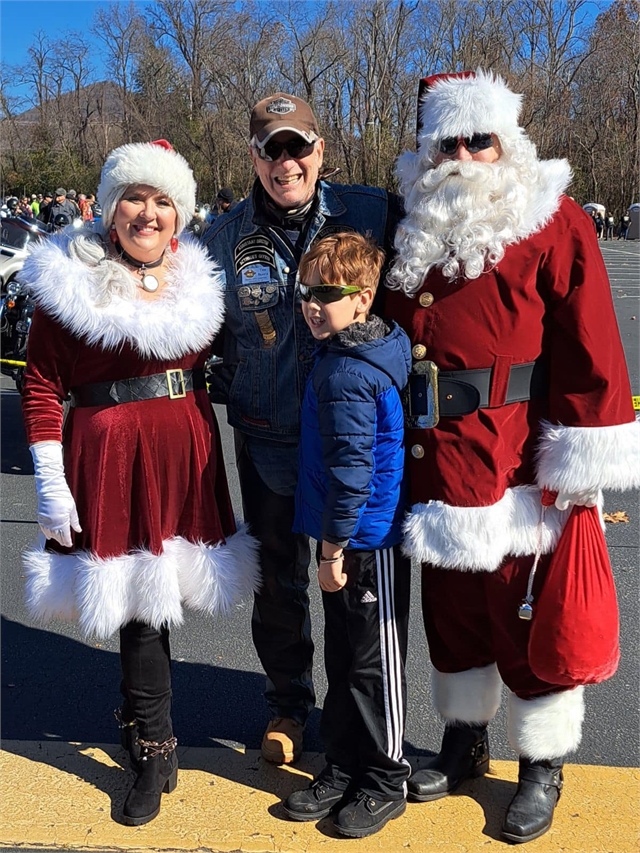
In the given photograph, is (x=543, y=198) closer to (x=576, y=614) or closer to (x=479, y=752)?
(x=576, y=614)

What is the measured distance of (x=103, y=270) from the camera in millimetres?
2674

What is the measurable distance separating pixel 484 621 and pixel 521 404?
726mm

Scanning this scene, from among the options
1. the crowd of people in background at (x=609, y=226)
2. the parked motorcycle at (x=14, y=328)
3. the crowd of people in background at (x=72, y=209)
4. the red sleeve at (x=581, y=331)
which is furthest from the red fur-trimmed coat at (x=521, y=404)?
the crowd of people in background at (x=609, y=226)

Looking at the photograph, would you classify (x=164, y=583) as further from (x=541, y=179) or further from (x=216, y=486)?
(x=541, y=179)

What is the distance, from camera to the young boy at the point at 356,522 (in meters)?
2.39

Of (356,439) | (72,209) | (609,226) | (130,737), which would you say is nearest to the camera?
(356,439)

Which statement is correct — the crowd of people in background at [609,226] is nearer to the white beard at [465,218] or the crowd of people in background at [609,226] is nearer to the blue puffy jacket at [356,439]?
the white beard at [465,218]

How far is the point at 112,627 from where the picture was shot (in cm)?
271

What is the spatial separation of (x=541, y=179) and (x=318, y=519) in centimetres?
123

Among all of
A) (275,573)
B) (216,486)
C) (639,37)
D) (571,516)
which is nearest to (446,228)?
(571,516)

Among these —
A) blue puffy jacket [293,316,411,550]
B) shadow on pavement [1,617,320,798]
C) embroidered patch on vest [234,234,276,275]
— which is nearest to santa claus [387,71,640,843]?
blue puffy jacket [293,316,411,550]

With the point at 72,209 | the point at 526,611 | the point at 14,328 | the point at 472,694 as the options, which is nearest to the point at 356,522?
the point at 526,611

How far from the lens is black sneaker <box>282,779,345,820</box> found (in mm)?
2713

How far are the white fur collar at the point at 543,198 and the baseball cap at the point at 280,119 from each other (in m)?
0.77
